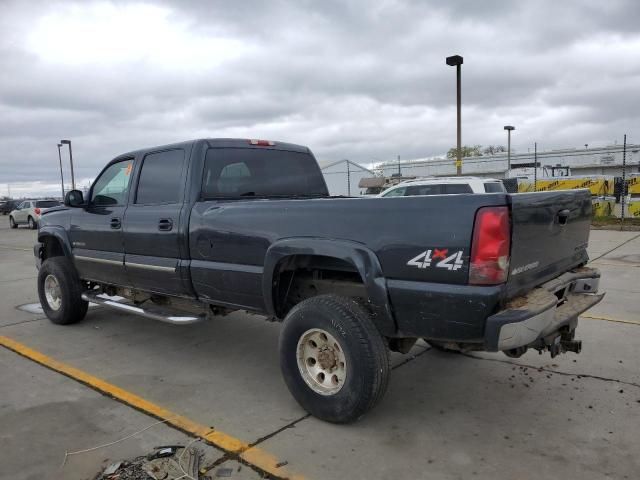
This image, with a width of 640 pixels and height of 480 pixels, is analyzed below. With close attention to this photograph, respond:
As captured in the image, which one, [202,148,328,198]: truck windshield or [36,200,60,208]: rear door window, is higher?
[202,148,328,198]: truck windshield

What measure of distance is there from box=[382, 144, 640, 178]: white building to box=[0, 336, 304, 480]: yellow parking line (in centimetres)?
4301

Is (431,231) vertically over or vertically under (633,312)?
over

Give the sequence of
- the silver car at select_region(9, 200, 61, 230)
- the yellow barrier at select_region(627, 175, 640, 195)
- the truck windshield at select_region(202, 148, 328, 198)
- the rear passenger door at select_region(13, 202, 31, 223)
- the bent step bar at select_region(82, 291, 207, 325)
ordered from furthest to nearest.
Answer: the rear passenger door at select_region(13, 202, 31, 223), the silver car at select_region(9, 200, 61, 230), the yellow barrier at select_region(627, 175, 640, 195), the truck windshield at select_region(202, 148, 328, 198), the bent step bar at select_region(82, 291, 207, 325)

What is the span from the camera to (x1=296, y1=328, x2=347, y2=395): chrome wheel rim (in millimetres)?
3375

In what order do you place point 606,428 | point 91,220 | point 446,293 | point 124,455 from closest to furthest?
1. point 446,293
2. point 124,455
3. point 606,428
4. point 91,220

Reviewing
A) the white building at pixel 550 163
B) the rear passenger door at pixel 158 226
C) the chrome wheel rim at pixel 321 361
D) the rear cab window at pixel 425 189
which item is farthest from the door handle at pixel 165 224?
the white building at pixel 550 163

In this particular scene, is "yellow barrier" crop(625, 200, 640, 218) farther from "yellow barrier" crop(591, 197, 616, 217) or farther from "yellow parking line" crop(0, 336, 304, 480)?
"yellow parking line" crop(0, 336, 304, 480)

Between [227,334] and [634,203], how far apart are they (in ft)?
55.7

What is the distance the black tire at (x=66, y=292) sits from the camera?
5789 mm

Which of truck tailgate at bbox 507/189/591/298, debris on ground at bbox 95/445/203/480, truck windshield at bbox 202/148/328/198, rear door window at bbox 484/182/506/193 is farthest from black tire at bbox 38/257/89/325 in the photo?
rear door window at bbox 484/182/506/193

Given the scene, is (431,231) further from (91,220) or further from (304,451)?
(91,220)

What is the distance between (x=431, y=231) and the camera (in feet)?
9.52

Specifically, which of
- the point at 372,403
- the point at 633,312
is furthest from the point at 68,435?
the point at 633,312

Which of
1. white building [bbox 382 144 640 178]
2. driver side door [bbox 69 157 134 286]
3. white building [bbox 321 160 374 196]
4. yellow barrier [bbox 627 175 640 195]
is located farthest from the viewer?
white building [bbox 382 144 640 178]
